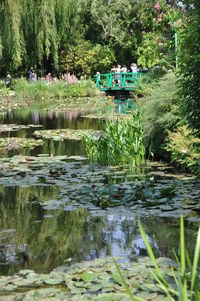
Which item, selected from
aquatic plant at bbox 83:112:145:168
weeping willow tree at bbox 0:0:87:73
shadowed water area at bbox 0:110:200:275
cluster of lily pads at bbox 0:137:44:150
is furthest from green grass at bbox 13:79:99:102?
aquatic plant at bbox 83:112:145:168

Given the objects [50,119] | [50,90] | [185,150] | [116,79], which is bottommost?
[50,119]

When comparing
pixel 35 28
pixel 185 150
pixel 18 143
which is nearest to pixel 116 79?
pixel 35 28

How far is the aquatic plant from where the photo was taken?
7.00m

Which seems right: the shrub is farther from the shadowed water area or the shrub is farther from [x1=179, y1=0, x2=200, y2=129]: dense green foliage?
[x1=179, y1=0, x2=200, y2=129]: dense green foliage

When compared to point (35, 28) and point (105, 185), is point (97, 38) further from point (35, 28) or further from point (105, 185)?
point (105, 185)


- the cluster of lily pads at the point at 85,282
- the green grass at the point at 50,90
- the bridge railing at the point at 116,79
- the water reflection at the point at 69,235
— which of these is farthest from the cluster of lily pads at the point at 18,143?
the bridge railing at the point at 116,79

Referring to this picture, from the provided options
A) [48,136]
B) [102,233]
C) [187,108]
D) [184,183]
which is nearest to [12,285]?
[102,233]

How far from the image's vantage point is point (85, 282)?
3127 millimetres

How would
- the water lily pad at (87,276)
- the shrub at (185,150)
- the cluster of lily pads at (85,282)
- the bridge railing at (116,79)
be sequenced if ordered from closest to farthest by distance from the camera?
the cluster of lily pads at (85,282), the water lily pad at (87,276), the shrub at (185,150), the bridge railing at (116,79)

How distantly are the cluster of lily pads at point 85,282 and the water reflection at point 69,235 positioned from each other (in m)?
0.23

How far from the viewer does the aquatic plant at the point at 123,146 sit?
7.00 m

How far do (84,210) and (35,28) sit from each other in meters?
17.7

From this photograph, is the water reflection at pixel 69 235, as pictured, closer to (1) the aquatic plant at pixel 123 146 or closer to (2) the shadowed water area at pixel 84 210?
(2) the shadowed water area at pixel 84 210

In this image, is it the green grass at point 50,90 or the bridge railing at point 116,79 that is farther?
the bridge railing at point 116,79
